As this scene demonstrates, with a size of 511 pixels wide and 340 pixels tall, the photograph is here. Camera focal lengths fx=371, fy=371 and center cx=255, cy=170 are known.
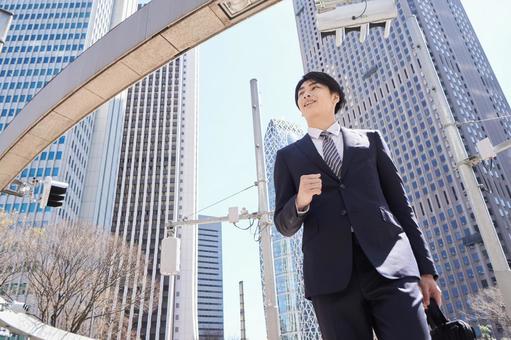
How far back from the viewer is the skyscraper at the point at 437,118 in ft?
238

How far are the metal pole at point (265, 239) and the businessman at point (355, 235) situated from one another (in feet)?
22.2

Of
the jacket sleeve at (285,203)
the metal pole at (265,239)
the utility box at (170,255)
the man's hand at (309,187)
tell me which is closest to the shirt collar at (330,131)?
the jacket sleeve at (285,203)

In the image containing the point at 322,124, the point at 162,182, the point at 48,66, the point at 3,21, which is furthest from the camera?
the point at 162,182

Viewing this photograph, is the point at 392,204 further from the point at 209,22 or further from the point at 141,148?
the point at 141,148

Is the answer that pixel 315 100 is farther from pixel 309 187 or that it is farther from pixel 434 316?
pixel 434 316

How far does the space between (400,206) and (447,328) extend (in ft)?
1.85

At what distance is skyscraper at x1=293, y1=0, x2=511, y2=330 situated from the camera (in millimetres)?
72500

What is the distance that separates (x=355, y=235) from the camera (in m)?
1.54

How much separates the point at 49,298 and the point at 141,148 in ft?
240

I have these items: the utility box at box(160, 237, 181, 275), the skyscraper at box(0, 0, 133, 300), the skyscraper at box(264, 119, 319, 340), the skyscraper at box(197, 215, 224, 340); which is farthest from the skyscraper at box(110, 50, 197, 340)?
the skyscraper at box(197, 215, 224, 340)

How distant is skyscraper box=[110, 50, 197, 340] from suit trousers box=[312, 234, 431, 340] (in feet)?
233

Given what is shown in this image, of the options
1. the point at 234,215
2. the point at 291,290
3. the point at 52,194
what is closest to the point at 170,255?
the point at 234,215

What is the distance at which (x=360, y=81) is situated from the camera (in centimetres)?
9800

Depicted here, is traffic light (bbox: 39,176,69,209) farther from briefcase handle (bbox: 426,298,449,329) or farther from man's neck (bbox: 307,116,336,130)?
briefcase handle (bbox: 426,298,449,329)
